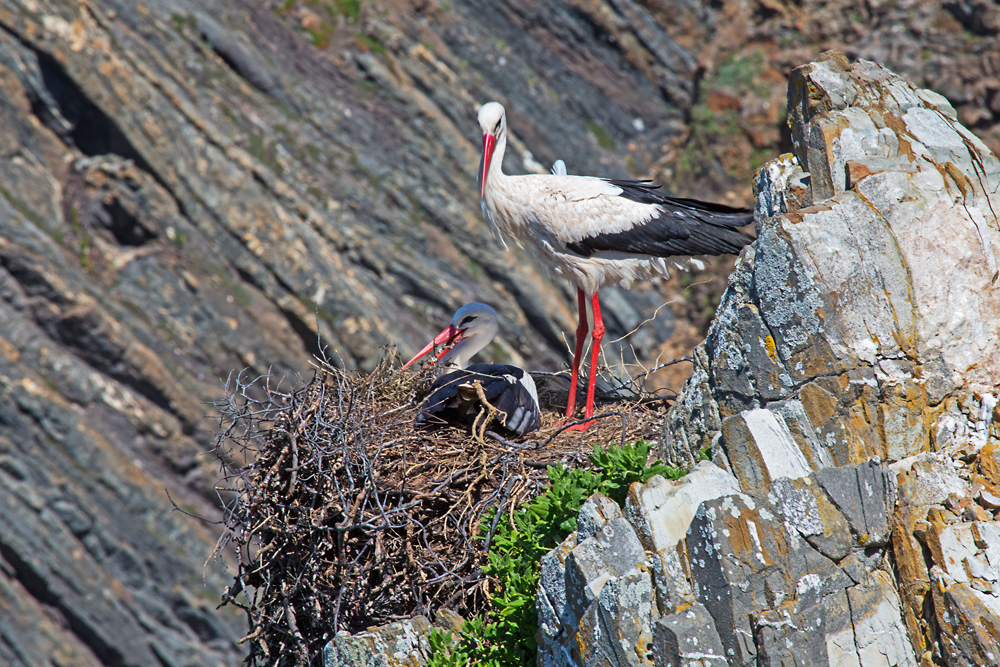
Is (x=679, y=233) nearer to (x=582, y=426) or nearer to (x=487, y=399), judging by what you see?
(x=582, y=426)

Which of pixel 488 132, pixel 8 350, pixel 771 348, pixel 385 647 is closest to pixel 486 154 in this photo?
pixel 488 132

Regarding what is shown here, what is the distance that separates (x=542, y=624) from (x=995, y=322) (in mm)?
2485

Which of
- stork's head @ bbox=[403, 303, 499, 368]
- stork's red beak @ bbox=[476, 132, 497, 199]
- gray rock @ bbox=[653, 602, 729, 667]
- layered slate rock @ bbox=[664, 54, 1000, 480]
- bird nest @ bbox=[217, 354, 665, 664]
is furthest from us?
stork's head @ bbox=[403, 303, 499, 368]

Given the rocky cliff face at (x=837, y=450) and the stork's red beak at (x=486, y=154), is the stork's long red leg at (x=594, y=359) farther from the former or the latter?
the rocky cliff face at (x=837, y=450)

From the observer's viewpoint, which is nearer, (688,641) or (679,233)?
(688,641)

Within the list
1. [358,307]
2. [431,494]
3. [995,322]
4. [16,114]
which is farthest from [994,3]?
[16,114]

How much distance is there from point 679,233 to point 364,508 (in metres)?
2.95

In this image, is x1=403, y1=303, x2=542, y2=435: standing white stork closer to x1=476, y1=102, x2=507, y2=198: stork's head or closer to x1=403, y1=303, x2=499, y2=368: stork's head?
x1=403, y1=303, x2=499, y2=368: stork's head

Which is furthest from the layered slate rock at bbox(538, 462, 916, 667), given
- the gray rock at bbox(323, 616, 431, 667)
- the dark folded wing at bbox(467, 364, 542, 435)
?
the dark folded wing at bbox(467, 364, 542, 435)

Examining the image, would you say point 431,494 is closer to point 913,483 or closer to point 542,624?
point 542,624

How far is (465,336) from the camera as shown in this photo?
21.8 feet

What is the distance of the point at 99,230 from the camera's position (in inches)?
484

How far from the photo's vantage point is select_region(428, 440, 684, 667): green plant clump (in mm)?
4121

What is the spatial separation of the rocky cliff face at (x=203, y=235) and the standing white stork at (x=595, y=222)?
4030mm
